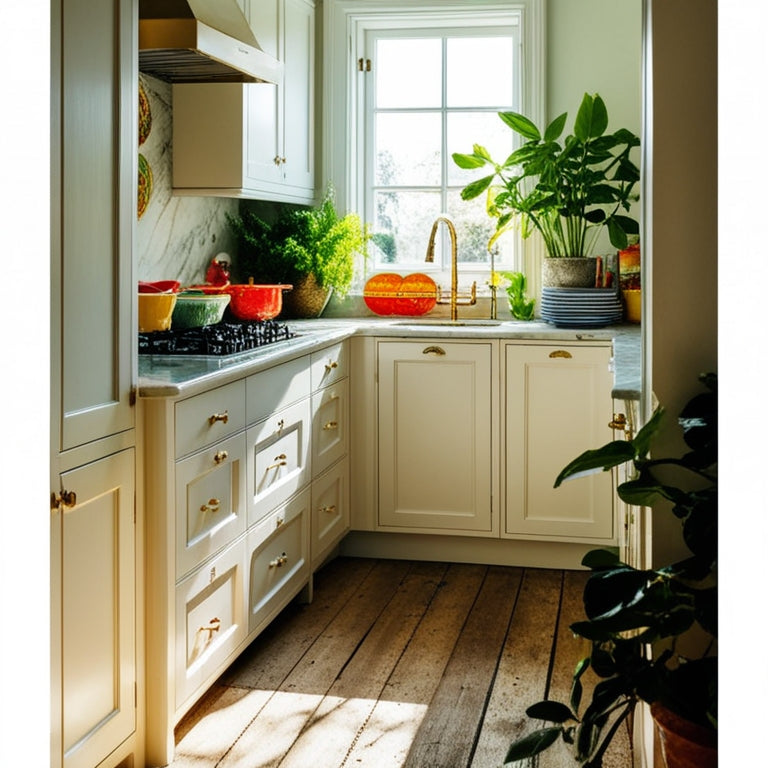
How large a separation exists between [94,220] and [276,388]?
1067 mm

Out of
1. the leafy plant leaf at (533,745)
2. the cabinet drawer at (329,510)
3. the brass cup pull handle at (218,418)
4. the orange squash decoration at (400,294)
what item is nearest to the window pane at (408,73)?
the orange squash decoration at (400,294)

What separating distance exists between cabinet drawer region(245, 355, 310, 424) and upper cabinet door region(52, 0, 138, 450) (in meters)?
0.62

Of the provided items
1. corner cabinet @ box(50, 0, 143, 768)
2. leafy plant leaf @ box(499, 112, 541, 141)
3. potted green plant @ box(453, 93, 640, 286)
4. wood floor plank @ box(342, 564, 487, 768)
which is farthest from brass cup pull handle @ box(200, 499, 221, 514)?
leafy plant leaf @ box(499, 112, 541, 141)

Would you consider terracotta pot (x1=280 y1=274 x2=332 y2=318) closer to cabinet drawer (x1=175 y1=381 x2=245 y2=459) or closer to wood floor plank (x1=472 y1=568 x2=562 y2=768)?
wood floor plank (x1=472 y1=568 x2=562 y2=768)

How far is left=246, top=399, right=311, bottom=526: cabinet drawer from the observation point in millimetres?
2764

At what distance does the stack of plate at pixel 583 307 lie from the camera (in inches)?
152

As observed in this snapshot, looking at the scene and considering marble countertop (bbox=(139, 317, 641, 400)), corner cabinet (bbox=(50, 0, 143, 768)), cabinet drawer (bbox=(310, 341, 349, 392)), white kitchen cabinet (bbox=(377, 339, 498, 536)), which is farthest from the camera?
white kitchen cabinet (bbox=(377, 339, 498, 536))

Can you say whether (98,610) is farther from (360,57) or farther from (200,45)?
(360,57)

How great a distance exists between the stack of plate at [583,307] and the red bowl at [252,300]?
1097 mm

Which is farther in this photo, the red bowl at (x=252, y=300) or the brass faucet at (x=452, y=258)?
the brass faucet at (x=452, y=258)

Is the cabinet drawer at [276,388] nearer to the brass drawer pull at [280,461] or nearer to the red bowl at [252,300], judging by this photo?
the brass drawer pull at [280,461]

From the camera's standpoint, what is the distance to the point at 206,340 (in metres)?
2.73

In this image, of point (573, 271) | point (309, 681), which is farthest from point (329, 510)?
point (573, 271)
